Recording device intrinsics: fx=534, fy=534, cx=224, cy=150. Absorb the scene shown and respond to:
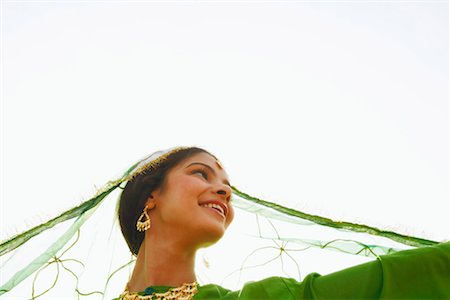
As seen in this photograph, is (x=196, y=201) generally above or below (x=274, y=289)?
above

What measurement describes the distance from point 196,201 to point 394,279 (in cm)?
100

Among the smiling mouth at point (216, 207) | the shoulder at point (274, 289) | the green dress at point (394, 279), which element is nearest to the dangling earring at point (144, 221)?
the smiling mouth at point (216, 207)

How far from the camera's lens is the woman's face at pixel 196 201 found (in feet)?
7.87

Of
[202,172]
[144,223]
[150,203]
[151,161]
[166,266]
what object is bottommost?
[166,266]

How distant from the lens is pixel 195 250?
248 cm

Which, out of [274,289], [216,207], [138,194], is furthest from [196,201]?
[274,289]

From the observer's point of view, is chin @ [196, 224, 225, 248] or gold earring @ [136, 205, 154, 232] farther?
gold earring @ [136, 205, 154, 232]

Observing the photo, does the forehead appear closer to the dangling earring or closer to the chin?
the dangling earring

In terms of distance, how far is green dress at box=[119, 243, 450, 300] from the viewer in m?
1.76

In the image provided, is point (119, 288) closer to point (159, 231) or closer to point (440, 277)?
point (159, 231)

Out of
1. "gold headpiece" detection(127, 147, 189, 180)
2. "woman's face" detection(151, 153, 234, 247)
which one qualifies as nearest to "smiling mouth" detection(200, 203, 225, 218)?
"woman's face" detection(151, 153, 234, 247)

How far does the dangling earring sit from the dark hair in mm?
48

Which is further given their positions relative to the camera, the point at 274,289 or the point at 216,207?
the point at 216,207

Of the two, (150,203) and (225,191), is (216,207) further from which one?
(150,203)
